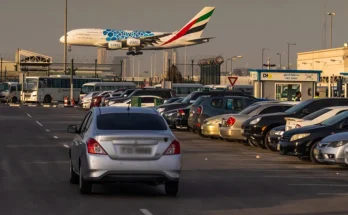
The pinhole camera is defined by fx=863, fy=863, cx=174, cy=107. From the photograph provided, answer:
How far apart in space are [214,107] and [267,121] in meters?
6.70

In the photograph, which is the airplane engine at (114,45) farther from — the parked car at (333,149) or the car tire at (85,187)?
the car tire at (85,187)

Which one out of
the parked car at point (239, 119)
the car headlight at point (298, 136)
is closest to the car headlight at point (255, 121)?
the parked car at point (239, 119)

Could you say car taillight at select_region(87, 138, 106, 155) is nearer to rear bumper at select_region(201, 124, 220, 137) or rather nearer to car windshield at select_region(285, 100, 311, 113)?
car windshield at select_region(285, 100, 311, 113)

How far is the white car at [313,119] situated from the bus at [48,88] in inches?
2344

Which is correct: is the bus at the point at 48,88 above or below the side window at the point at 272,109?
above

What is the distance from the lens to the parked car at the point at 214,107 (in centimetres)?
3334

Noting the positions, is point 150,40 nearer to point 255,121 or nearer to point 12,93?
point 12,93

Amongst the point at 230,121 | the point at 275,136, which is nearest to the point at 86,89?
the point at 230,121

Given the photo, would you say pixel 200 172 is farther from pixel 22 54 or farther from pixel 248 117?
pixel 22 54

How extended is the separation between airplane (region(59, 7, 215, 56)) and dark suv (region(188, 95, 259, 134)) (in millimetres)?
70987

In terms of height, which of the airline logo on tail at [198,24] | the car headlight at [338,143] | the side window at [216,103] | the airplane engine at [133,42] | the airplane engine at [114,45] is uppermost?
the airline logo on tail at [198,24]

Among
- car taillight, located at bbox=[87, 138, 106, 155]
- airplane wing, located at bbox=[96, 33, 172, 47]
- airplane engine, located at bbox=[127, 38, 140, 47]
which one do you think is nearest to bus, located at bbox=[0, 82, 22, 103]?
airplane wing, located at bbox=[96, 33, 172, 47]

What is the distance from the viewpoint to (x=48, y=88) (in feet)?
277

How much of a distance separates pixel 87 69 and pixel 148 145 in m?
145
